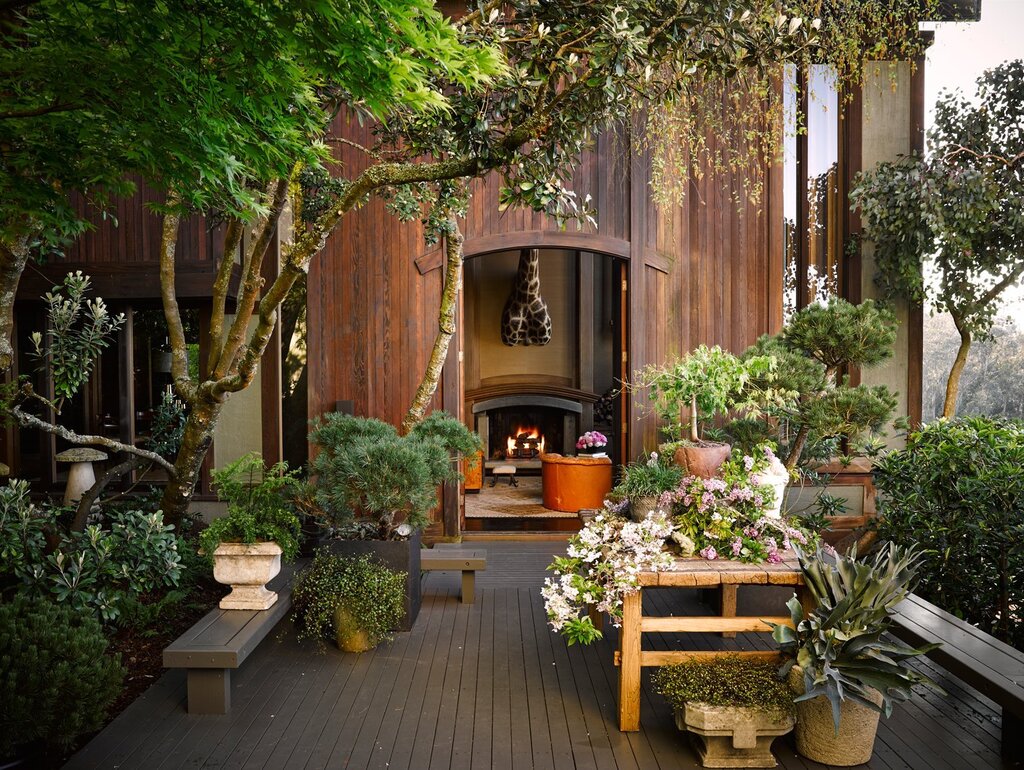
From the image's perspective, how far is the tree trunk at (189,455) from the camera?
477 cm

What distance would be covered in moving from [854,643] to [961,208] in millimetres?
5076

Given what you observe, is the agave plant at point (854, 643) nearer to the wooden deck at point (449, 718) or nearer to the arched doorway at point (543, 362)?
the wooden deck at point (449, 718)

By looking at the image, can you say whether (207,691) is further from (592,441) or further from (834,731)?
(592,441)

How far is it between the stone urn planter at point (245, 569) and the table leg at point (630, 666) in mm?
1966

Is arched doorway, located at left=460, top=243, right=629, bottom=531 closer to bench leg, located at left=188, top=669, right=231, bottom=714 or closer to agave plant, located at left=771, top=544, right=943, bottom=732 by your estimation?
bench leg, located at left=188, top=669, right=231, bottom=714

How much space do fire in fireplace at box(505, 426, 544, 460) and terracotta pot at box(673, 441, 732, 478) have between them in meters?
7.55

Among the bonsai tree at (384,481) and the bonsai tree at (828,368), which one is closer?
the bonsai tree at (384,481)

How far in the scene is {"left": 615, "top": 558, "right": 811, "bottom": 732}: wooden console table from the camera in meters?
3.19

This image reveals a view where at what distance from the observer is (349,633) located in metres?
4.20

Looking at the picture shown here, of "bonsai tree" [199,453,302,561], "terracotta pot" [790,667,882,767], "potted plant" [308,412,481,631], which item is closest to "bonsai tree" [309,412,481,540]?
"potted plant" [308,412,481,631]

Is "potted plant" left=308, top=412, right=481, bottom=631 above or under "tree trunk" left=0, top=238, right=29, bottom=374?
under

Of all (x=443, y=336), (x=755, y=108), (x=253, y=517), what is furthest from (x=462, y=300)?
(x=253, y=517)

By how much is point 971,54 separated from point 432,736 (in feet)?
25.5

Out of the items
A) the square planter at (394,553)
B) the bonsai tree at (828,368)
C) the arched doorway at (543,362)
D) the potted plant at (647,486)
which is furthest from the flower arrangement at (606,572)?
the arched doorway at (543,362)
